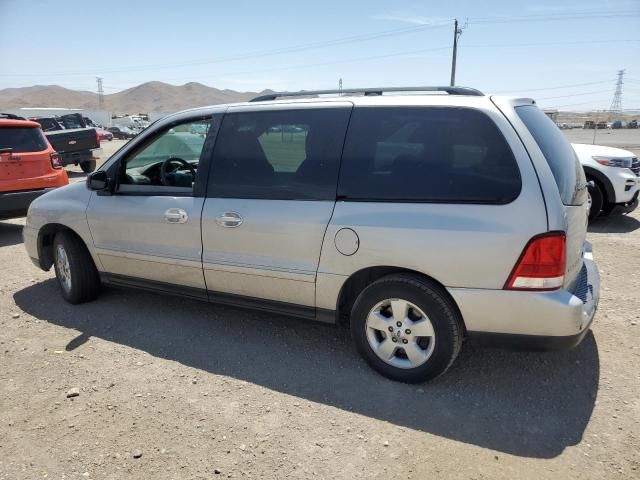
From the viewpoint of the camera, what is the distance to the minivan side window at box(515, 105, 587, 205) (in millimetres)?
2791

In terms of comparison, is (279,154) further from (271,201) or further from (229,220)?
(229,220)

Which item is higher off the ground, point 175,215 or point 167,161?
point 167,161

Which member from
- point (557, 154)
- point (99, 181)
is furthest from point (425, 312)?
point (99, 181)

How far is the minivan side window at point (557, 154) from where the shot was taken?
9.16ft

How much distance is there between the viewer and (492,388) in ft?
10.1

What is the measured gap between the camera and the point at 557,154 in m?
2.95

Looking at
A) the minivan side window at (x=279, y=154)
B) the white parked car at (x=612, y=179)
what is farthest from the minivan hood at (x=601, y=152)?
the minivan side window at (x=279, y=154)

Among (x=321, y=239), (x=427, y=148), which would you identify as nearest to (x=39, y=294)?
(x=321, y=239)

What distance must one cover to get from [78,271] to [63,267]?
11.1 inches

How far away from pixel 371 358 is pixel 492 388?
79 cm

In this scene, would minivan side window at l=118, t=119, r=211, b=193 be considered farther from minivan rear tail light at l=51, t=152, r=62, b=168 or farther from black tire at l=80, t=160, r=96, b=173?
black tire at l=80, t=160, r=96, b=173

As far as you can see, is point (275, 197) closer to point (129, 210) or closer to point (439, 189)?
point (439, 189)

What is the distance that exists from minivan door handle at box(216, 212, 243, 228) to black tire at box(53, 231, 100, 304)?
5.62 ft

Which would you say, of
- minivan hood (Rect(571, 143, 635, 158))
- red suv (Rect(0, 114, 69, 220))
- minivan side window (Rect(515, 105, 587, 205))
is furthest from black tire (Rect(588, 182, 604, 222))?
red suv (Rect(0, 114, 69, 220))
